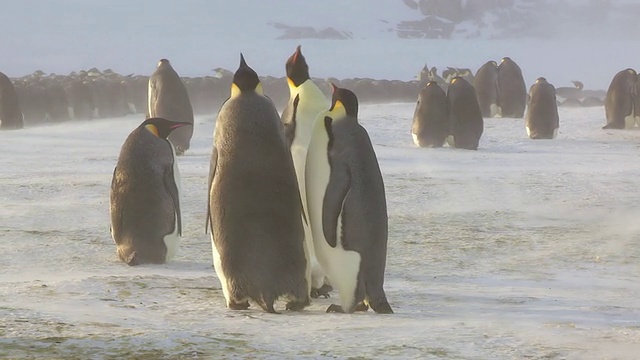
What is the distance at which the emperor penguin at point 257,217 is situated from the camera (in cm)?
485

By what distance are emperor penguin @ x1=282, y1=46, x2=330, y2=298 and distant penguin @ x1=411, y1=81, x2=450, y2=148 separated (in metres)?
7.96

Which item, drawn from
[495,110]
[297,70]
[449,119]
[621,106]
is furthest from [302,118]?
[495,110]

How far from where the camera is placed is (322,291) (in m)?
5.47

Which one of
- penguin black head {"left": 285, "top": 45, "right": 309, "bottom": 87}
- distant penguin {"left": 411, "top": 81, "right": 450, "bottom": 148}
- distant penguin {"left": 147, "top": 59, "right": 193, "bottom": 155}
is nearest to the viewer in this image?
penguin black head {"left": 285, "top": 45, "right": 309, "bottom": 87}

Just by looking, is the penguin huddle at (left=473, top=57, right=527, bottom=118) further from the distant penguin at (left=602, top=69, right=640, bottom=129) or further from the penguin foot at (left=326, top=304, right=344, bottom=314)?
the penguin foot at (left=326, top=304, right=344, bottom=314)

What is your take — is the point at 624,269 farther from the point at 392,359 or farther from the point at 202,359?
the point at 202,359

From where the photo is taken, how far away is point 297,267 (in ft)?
16.1

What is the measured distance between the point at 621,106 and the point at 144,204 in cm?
1195

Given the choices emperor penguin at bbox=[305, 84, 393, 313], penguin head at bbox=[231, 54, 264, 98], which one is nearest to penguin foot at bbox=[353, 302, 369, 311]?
emperor penguin at bbox=[305, 84, 393, 313]

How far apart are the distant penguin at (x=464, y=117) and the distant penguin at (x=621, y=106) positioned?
3150mm

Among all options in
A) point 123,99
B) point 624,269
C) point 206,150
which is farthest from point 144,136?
point 123,99

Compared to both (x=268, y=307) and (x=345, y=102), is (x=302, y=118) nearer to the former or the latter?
(x=345, y=102)

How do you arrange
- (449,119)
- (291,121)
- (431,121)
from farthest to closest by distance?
(449,119), (431,121), (291,121)

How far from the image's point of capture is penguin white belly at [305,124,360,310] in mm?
4930
